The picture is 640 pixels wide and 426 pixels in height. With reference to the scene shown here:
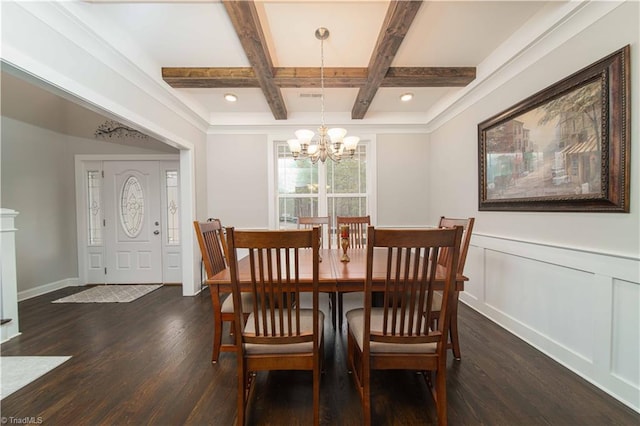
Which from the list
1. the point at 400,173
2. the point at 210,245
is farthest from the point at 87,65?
the point at 400,173

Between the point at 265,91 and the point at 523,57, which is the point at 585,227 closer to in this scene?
the point at 523,57

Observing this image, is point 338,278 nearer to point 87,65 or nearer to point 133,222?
point 87,65

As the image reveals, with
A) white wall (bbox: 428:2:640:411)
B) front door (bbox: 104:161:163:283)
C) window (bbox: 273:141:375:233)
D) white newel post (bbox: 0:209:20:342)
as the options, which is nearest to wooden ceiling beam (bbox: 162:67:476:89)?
white wall (bbox: 428:2:640:411)

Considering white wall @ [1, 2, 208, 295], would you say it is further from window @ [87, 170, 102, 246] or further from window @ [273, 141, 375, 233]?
window @ [87, 170, 102, 246]

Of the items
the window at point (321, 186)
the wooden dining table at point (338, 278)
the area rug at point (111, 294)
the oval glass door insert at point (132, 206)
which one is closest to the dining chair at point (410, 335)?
the wooden dining table at point (338, 278)

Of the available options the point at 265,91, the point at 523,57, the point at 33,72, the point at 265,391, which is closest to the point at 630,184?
the point at 523,57

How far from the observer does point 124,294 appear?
3.55m

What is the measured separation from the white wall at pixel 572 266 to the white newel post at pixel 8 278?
4729 millimetres

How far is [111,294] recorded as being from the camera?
11.6 feet

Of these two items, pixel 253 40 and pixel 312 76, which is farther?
pixel 312 76

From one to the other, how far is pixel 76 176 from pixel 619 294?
250 inches

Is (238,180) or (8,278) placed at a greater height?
(238,180)

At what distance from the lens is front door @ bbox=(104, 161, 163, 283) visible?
4.04 metres

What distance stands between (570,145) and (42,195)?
6.17 metres
